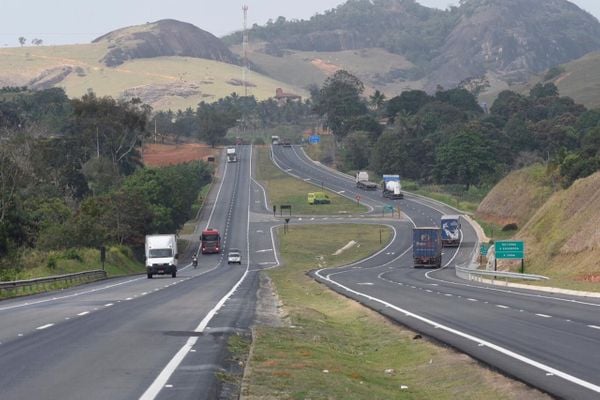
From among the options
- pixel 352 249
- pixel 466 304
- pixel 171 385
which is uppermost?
pixel 171 385

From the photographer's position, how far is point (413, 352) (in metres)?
24.8

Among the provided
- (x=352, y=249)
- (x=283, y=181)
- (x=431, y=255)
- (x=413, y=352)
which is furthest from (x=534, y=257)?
(x=283, y=181)

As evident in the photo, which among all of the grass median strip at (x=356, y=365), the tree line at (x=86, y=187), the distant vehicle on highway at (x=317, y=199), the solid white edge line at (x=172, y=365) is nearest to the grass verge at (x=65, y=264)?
the tree line at (x=86, y=187)

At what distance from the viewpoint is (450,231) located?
117188 millimetres

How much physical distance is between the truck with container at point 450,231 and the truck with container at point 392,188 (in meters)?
49.2

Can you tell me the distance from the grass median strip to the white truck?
121 ft

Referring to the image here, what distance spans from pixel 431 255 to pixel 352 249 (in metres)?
24.0

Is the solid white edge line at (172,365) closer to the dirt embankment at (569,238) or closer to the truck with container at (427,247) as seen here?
the dirt embankment at (569,238)

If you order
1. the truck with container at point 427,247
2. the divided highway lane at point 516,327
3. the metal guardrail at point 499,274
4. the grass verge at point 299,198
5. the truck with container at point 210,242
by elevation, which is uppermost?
the divided highway lane at point 516,327

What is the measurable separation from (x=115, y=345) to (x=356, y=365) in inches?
192

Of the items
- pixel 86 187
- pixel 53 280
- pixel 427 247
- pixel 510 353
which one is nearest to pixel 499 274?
pixel 53 280

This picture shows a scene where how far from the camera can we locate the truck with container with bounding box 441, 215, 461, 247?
383ft

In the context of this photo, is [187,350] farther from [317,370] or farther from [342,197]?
[342,197]

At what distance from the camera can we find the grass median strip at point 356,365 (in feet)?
57.4
